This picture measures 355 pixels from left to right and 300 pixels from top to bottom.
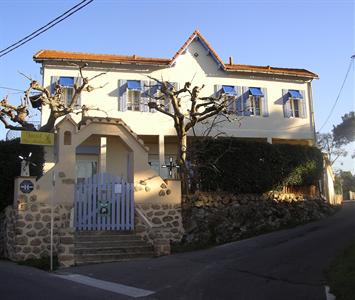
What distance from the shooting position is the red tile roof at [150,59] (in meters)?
24.7

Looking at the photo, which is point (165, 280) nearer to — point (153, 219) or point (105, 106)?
point (153, 219)

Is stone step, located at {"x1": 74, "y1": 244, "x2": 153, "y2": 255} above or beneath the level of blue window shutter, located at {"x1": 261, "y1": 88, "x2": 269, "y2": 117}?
beneath

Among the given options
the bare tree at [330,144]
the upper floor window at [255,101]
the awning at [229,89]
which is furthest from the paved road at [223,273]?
the bare tree at [330,144]

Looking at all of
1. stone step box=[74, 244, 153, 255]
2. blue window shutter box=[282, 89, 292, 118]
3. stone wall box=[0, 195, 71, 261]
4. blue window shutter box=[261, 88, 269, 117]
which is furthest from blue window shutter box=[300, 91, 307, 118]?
stone wall box=[0, 195, 71, 261]

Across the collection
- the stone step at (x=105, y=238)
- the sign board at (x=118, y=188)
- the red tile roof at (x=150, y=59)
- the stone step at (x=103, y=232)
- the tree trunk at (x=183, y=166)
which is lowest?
the stone step at (x=105, y=238)

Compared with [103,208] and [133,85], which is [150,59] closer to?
[133,85]

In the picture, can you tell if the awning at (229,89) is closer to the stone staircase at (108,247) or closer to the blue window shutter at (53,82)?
the blue window shutter at (53,82)

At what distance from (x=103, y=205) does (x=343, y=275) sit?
28.4 ft

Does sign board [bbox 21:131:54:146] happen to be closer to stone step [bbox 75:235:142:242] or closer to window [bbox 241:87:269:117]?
stone step [bbox 75:235:142:242]

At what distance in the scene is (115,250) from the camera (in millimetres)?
14047

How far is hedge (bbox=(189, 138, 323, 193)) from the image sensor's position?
18.3m

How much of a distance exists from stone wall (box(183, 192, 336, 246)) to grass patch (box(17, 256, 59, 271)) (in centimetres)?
487

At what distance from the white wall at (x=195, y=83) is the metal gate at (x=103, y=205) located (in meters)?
9.22

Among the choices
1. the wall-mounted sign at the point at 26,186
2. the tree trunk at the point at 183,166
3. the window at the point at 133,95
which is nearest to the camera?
the wall-mounted sign at the point at 26,186
